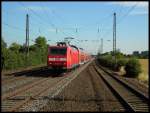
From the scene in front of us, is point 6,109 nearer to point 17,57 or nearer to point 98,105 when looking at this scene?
point 98,105

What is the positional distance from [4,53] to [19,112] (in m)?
33.5

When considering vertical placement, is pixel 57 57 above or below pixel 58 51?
below

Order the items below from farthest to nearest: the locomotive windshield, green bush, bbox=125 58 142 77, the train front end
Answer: green bush, bbox=125 58 142 77, the locomotive windshield, the train front end

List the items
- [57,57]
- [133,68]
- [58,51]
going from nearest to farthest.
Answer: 1. [57,57]
2. [58,51]
3. [133,68]

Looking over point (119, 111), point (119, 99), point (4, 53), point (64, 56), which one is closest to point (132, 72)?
point (64, 56)

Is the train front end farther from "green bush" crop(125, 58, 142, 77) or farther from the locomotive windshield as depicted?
"green bush" crop(125, 58, 142, 77)

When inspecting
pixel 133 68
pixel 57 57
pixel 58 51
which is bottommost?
pixel 133 68

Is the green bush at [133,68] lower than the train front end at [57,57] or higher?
lower

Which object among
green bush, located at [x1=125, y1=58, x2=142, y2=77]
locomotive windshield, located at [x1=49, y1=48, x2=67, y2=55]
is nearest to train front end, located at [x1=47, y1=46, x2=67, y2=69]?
locomotive windshield, located at [x1=49, y1=48, x2=67, y2=55]

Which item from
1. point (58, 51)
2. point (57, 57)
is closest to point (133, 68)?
point (58, 51)

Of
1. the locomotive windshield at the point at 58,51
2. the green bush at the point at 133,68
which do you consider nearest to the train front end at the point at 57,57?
the locomotive windshield at the point at 58,51

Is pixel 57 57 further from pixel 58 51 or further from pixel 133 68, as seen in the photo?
pixel 133 68

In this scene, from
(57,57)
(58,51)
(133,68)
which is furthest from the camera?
(133,68)

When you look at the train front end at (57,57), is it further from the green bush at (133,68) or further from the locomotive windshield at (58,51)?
the green bush at (133,68)
